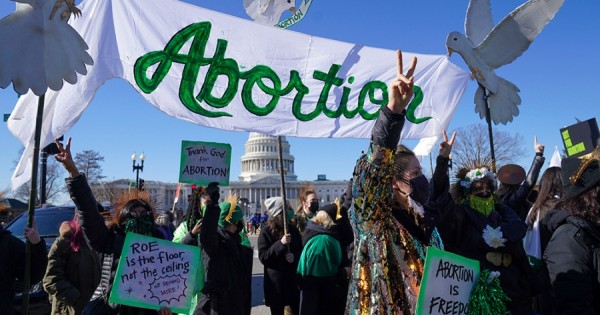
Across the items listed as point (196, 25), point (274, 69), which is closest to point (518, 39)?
point (274, 69)

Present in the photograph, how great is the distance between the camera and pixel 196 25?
209 inches

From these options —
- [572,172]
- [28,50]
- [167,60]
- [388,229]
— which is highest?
[167,60]

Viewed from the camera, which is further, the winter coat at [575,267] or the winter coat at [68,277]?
the winter coat at [68,277]

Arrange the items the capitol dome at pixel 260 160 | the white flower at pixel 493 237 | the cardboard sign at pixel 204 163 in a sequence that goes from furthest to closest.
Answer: the capitol dome at pixel 260 160
the cardboard sign at pixel 204 163
the white flower at pixel 493 237

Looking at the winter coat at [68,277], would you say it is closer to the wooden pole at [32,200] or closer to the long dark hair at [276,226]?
the wooden pole at [32,200]

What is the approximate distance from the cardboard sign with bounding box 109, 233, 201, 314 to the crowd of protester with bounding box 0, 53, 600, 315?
0.49 feet

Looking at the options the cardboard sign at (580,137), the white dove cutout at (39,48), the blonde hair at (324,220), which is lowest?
the blonde hair at (324,220)

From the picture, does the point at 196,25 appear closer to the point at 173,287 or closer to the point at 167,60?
the point at 167,60

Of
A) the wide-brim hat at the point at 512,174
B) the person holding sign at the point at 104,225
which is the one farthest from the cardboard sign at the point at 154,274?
the wide-brim hat at the point at 512,174

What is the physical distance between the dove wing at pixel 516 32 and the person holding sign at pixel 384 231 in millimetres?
3891

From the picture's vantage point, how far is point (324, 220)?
6121 mm

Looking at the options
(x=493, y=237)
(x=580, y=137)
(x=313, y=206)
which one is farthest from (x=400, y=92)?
(x=313, y=206)

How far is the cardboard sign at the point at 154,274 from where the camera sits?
12.5ft

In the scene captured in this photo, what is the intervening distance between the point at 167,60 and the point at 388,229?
3397 mm
